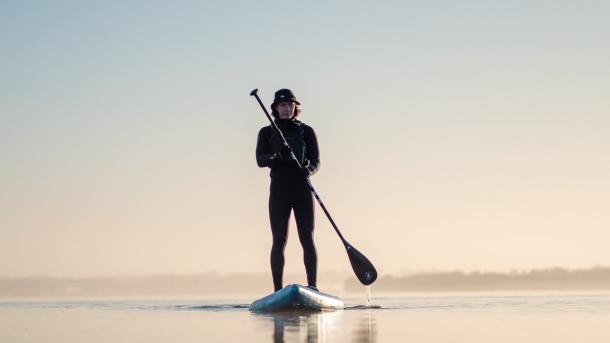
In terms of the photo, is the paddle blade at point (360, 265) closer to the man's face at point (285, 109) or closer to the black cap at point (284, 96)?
the man's face at point (285, 109)

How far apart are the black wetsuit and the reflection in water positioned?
2.76 meters

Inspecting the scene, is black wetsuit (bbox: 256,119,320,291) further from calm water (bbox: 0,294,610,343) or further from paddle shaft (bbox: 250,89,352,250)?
calm water (bbox: 0,294,610,343)

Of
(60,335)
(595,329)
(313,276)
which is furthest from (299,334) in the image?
(313,276)

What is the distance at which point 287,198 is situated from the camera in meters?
12.8

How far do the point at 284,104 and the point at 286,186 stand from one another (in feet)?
3.60

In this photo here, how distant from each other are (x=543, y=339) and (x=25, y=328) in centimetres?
472

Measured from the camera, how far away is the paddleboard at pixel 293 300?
11.3 meters

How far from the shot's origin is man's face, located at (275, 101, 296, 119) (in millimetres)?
12852

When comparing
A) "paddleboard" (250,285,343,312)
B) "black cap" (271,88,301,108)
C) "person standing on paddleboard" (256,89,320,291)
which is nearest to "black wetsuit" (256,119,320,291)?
"person standing on paddleboard" (256,89,320,291)

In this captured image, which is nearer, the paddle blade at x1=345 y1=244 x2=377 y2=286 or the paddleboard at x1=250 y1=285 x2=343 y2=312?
the paddleboard at x1=250 y1=285 x2=343 y2=312

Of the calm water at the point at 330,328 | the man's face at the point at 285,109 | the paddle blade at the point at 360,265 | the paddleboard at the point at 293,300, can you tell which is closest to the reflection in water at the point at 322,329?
the calm water at the point at 330,328

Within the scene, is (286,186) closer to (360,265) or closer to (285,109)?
(285,109)

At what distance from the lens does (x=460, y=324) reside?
860 centimetres

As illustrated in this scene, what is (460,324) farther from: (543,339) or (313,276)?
(313,276)
